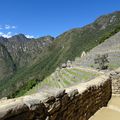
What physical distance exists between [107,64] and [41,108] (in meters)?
34.0

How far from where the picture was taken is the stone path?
10.6m

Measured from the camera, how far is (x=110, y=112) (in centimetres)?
1145

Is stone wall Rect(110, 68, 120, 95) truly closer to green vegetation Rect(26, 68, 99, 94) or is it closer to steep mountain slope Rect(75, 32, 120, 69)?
green vegetation Rect(26, 68, 99, 94)

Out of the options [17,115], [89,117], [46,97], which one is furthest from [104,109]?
[17,115]

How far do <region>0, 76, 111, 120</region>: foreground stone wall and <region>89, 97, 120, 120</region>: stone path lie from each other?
0.20 metres

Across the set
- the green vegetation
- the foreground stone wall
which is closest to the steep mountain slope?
the green vegetation

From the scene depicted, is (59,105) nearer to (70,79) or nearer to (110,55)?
(70,79)

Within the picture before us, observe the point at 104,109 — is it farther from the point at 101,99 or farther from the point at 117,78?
the point at 117,78

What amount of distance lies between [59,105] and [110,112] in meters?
4.55

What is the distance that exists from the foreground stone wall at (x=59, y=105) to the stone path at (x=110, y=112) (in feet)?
0.65

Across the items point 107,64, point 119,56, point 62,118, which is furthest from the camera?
point 119,56

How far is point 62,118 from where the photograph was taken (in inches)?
302

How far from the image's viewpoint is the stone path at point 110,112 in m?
10.6

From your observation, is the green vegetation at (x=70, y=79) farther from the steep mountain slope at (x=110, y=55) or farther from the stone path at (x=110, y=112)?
the stone path at (x=110, y=112)
